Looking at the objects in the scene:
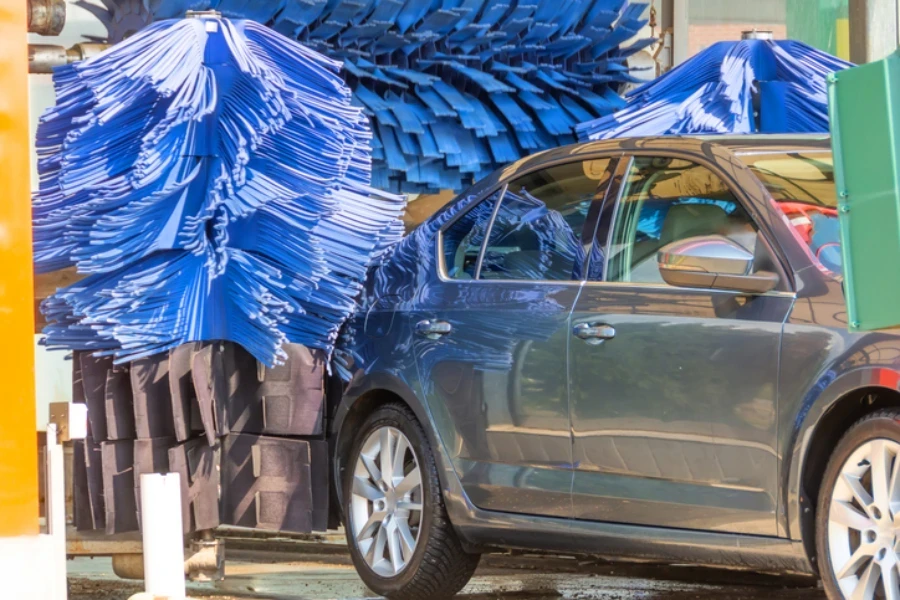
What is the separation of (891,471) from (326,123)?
2.88 meters

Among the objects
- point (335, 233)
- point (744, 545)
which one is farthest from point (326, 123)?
point (744, 545)

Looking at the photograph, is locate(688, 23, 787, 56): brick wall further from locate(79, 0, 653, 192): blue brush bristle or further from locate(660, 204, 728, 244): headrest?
locate(660, 204, 728, 244): headrest

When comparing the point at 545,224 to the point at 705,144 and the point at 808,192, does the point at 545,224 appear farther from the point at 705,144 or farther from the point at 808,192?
the point at 808,192

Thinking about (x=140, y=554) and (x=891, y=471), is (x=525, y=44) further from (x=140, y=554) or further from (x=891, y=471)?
(x=891, y=471)

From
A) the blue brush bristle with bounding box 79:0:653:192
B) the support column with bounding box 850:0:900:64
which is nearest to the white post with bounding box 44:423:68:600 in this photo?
the blue brush bristle with bounding box 79:0:653:192

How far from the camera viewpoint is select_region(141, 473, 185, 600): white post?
4.73m

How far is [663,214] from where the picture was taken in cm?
573

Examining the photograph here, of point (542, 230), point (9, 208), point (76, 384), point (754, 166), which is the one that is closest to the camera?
point (9, 208)

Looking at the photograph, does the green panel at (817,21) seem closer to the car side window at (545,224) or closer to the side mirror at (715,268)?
the car side window at (545,224)

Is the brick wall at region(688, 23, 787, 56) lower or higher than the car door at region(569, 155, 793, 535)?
higher

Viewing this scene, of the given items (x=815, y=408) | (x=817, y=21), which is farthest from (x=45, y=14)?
(x=817, y=21)

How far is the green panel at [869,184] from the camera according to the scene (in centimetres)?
369

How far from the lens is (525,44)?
8375mm

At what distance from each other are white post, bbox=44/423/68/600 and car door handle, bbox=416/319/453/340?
1.81 meters
